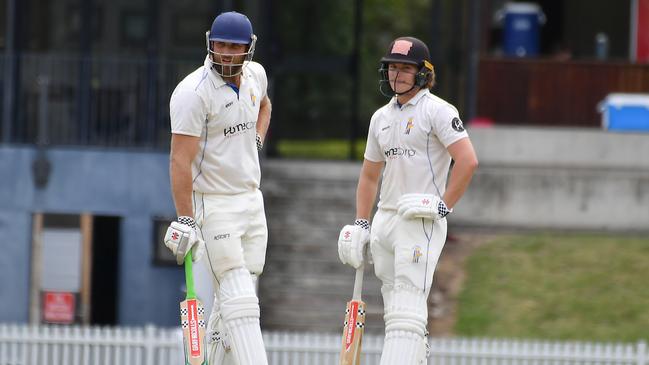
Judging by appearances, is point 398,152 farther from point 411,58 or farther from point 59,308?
point 59,308

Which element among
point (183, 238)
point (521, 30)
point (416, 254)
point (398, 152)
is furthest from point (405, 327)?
point (521, 30)

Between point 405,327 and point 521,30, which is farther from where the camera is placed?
point 521,30

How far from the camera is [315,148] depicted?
61.5 feet

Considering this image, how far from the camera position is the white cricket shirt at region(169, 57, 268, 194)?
7.88 m

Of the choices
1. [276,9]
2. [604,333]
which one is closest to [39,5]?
[276,9]

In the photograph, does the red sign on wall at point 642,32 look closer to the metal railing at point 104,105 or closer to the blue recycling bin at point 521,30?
the blue recycling bin at point 521,30

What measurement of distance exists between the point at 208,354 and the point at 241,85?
159cm

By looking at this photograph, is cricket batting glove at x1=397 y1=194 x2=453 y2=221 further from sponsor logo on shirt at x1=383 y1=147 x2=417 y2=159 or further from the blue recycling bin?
the blue recycling bin

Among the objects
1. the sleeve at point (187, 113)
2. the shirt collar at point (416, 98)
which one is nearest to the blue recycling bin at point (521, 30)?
the shirt collar at point (416, 98)

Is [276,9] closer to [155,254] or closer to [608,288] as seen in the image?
[155,254]

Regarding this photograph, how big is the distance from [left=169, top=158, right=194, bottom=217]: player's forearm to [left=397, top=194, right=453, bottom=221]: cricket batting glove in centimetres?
121

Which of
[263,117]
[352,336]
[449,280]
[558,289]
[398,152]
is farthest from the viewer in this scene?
[449,280]

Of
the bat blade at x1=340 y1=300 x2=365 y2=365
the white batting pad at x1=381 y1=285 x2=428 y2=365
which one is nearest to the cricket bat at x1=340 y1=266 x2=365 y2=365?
the bat blade at x1=340 y1=300 x2=365 y2=365

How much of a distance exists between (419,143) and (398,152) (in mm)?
140
